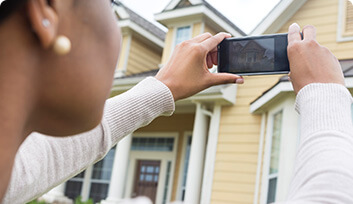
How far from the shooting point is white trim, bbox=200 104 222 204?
27.7ft

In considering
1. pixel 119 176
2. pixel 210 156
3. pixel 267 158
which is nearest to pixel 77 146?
pixel 267 158

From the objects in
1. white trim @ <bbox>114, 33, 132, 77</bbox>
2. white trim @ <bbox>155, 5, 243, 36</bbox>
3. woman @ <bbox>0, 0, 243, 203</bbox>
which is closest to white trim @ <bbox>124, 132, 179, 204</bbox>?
white trim @ <bbox>114, 33, 132, 77</bbox>

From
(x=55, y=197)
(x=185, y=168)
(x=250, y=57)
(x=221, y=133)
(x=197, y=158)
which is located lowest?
(x=55, y=197)

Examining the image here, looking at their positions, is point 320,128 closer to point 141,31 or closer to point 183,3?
point 183,3

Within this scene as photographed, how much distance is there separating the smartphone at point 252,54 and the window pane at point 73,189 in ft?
36.9

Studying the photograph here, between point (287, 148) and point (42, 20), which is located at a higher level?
point (287, 148)

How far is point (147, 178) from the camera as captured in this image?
1127 centimetres

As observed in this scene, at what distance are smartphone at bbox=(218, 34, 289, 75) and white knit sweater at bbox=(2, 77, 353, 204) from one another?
29 cm

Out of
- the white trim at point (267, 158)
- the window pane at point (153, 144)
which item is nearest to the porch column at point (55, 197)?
the window pane at point (153, 144)

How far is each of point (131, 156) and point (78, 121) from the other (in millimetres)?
10974

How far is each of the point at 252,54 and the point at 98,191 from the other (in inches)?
423

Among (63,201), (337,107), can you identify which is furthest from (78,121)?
(63,201)

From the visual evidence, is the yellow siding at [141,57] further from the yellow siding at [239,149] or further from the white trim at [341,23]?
the white trim at [341,23]

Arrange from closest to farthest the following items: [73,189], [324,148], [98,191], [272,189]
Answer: [324,148], [272,189], [98,191], [73,189]
